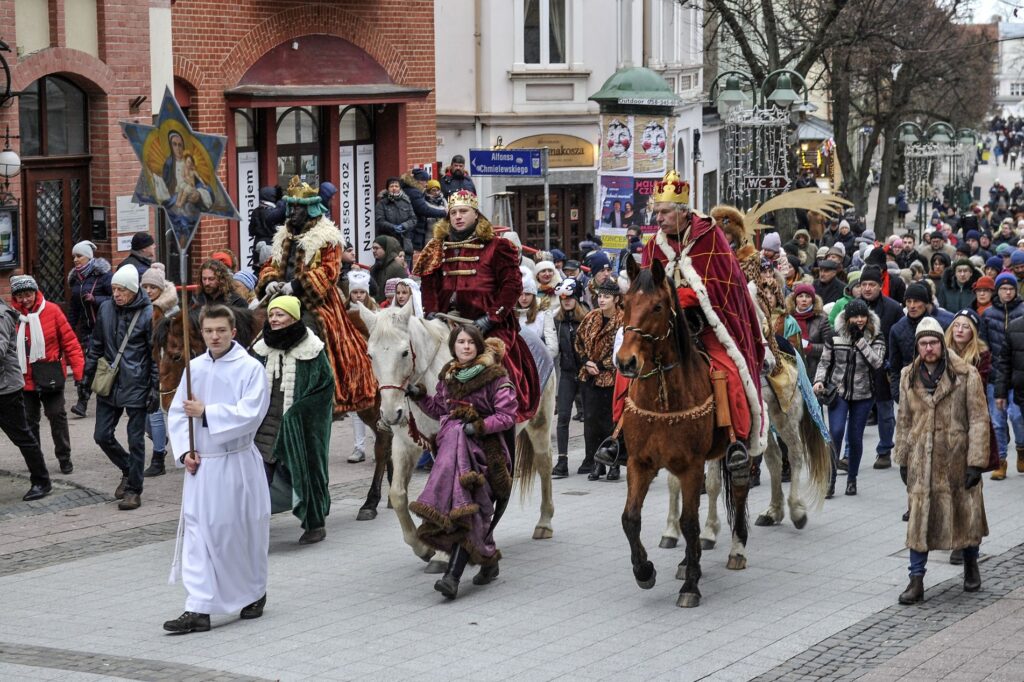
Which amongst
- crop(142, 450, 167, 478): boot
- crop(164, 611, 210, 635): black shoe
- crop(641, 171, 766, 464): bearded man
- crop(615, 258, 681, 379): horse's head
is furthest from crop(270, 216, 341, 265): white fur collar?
crop(164, 611, 210, 635): black shoe

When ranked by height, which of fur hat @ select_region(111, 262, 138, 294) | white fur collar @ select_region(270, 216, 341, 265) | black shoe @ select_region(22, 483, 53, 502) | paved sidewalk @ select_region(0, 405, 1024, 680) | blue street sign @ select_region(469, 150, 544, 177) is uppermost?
blue street sign @ select_region(469, 150, 544, 177)

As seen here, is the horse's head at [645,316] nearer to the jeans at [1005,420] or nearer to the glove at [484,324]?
the glove at [484,324]

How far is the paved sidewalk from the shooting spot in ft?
32.5

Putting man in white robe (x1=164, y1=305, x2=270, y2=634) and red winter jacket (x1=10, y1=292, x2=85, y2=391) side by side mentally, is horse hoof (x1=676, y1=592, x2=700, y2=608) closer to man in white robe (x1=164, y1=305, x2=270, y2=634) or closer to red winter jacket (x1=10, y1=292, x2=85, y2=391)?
man in white robe (x1=164, y1=305, x2=270, y2=634)

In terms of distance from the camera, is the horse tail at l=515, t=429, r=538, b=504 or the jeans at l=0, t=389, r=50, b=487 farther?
the jeans at l=0, t=389, r=50, b=487

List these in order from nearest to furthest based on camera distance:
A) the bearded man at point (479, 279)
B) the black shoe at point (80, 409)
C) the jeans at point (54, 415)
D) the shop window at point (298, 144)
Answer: the bearded man at point (479, 279) < the jeans at point (54, 415) < the black shoe at point (80, 409) < the shop window at point (298, 144)

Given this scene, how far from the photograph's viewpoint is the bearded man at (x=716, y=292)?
38.3 ft

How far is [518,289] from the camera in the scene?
1280 centimetres

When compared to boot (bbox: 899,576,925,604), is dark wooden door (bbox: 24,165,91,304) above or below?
above

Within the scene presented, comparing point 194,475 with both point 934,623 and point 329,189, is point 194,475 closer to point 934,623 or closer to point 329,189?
point 934,623

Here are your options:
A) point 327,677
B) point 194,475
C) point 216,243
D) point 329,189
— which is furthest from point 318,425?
point 216,243

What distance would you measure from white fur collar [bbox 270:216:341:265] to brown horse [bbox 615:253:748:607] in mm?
3621

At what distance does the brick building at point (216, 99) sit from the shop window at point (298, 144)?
1.0 inches

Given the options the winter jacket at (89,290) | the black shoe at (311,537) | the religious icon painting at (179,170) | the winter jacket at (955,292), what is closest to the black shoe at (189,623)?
the religious icon painting at (179,170)
